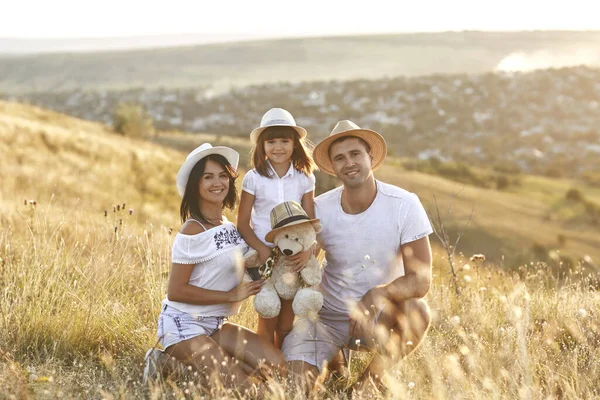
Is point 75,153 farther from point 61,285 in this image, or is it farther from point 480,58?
point 480,58

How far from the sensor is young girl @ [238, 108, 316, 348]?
4.78 m

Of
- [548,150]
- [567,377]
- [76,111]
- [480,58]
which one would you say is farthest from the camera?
[480,58]

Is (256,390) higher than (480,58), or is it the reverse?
(480,58)

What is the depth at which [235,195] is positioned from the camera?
4.69 m

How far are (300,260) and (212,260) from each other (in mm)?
609

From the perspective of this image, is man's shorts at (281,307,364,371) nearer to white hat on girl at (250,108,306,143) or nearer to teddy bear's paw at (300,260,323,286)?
teddy bear's paw at (300,260,323,286)

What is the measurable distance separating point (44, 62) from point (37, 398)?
152m

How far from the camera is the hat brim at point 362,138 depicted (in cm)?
457

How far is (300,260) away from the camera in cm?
433

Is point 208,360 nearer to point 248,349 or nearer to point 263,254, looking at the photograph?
point 248,349

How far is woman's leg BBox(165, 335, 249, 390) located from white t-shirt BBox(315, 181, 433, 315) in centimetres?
97

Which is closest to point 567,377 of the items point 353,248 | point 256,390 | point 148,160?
point 353,248

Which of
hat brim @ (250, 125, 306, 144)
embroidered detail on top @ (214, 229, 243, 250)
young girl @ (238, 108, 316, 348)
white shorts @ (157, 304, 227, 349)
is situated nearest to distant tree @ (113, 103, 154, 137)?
hat brim @ (250, 125, 306, 144)

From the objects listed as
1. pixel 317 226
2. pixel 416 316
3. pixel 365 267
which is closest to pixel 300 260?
pixel 317 226
